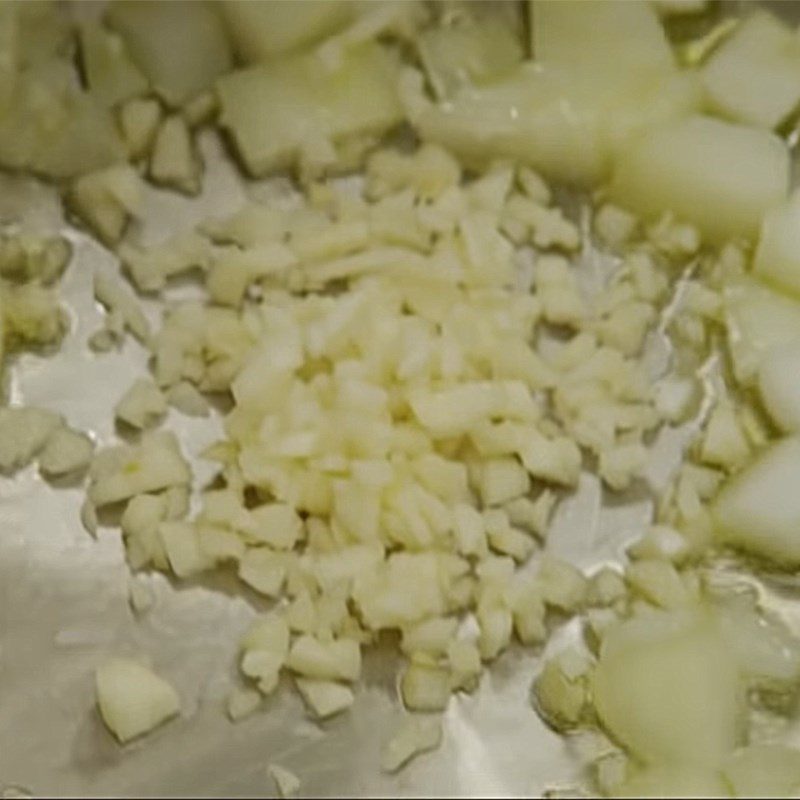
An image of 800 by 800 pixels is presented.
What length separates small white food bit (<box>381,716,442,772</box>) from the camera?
1.35m

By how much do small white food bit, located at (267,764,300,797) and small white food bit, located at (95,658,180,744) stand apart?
→ 0.08 metres

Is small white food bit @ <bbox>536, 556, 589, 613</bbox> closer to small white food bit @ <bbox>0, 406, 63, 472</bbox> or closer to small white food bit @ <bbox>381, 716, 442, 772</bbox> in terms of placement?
small white food bit @ <bbox>381, 716, 442, 772</bbox>

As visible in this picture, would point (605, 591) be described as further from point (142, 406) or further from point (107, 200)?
point (107, 200)

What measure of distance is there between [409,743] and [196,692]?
0.14 metres

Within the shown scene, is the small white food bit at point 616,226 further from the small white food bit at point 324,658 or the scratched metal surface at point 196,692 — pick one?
the small white food bit at point 324,658

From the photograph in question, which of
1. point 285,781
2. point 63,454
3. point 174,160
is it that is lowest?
point 285,781

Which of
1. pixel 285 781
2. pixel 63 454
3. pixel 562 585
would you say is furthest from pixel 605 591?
pixel 63 454

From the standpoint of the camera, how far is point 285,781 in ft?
4.41

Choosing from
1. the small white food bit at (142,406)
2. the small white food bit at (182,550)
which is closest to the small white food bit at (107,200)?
the small white food bit at (142,406)

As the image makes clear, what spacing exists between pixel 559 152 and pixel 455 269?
0.40ft

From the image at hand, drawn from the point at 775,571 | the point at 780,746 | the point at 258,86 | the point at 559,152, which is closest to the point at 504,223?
the point at 559,152

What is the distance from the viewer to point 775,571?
4.64ft

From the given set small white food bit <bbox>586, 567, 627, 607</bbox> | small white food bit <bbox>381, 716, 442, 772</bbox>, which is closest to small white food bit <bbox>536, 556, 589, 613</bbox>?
small white food bit <bbox>586, 567, 627, 607</bbox>

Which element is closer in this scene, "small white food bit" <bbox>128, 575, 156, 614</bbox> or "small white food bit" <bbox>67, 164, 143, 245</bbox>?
"small white food bit" <bbox>128, 575, 156, 614</bbox>
